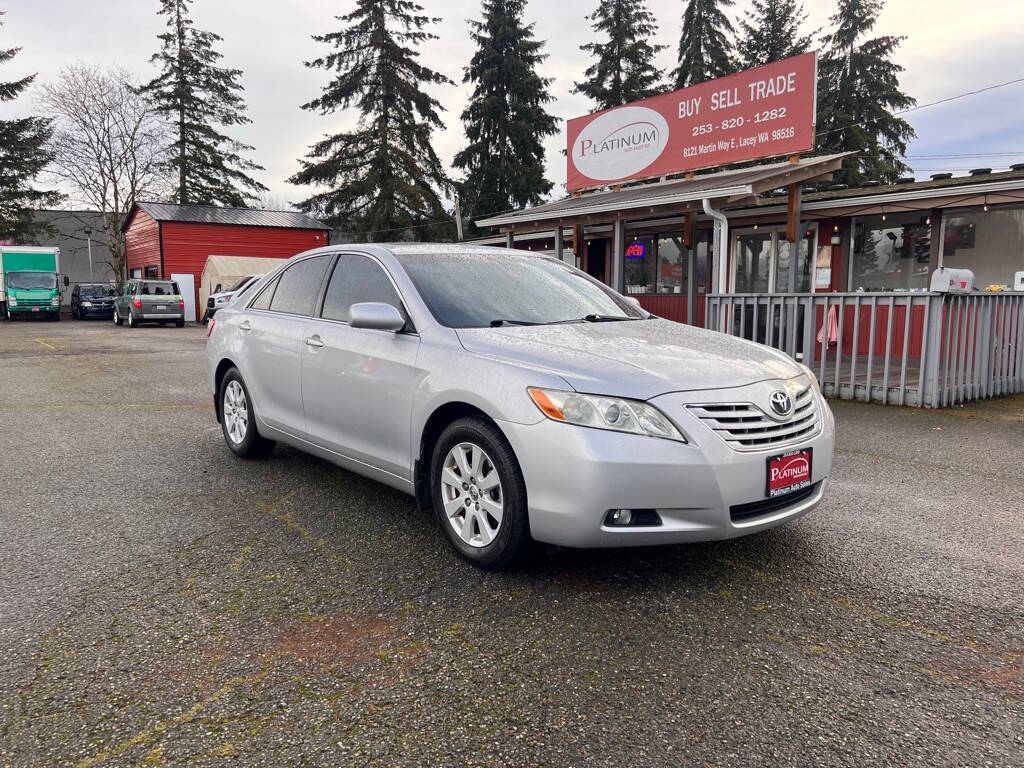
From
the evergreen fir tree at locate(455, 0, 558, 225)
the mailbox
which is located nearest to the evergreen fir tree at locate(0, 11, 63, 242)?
the evergreen fir tree at locate(455, 0, 558, 225)

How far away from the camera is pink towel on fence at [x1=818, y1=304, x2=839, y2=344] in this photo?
895 cm

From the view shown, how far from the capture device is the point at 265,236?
3722 centimetres

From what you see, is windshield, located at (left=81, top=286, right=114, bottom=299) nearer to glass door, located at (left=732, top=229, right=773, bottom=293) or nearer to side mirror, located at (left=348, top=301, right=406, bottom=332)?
glass door, located at (left=732, top=229, right=773, bottom=293)

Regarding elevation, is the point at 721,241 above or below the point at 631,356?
above

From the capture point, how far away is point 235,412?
→ 222 inches

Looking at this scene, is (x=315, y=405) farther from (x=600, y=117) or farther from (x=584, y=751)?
(x=600, y=117)

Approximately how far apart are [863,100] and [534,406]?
36.5 m

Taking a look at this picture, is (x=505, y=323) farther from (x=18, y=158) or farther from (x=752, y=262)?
(x=18, y=158)

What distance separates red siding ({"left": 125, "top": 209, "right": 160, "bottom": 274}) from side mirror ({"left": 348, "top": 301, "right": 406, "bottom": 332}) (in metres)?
35.6

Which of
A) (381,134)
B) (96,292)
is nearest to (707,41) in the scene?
(381,134)

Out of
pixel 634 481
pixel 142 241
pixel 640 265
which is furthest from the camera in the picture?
pixel 142 241

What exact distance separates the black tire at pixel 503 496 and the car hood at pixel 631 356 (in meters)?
0.35

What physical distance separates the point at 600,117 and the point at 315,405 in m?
13.9

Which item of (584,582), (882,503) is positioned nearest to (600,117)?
(882,503)
